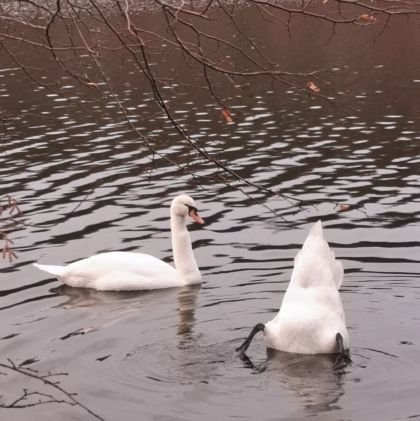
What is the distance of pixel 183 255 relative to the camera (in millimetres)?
12781

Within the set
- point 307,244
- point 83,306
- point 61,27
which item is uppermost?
point 61,27

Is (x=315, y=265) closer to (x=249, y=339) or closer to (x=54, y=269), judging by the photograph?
(x=249, y=339)

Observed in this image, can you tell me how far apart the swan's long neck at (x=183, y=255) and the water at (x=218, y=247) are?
0.71ft

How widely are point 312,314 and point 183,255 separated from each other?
354cm

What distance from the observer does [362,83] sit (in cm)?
2752

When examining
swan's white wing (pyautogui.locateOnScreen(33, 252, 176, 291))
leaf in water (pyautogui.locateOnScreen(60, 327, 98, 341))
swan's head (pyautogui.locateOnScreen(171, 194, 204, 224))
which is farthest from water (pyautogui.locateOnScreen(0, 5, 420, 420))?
swan's head (pyautogui.locateOnScreen(171, 194, 204, 224))

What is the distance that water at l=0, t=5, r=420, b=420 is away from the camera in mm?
8766

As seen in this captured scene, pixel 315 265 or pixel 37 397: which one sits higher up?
pixel 315 265

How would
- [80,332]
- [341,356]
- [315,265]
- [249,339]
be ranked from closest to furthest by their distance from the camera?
[341,356], [249,339], [315,265], [80,332]

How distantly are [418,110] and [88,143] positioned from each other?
8325mm

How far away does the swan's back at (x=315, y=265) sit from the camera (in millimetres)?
9828

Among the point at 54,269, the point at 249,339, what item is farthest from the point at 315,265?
the point at 54,269

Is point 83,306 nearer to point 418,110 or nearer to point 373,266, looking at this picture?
point 373,266

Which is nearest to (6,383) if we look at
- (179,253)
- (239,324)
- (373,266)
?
(239,324)
